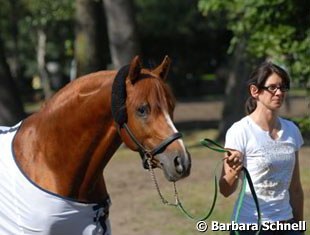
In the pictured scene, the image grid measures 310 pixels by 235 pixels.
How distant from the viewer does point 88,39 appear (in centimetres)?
1859

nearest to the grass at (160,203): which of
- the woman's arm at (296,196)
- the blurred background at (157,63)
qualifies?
the blurred background at (157,63)

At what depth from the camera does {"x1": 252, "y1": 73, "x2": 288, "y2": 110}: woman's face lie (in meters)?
4.64

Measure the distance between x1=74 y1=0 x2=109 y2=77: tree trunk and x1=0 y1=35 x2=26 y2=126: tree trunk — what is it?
5.47ft

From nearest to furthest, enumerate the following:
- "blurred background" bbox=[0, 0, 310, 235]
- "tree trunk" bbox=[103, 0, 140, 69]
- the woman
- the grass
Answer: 1. the woman
2. the grass
3. "blurred background" bbox=[0, 0, 310, 235]
4. "tree trunk" bbox=[103, 0, 140, 69]

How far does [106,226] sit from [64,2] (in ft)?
72.3

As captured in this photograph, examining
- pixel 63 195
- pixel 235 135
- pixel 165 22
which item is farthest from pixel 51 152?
pixel 165 22

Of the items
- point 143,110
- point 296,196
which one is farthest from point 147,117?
point 296,196

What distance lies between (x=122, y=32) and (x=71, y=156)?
12609 mm

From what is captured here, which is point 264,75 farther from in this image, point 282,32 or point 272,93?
point 282,32

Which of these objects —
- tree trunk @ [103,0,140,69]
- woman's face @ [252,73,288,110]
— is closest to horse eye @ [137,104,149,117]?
woman's face @ [252,73,288,110]

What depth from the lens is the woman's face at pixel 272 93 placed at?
4.64 m

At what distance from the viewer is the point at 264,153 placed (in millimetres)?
4621

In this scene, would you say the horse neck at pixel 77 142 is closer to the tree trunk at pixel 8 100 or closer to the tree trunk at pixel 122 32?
the tree trunk at pixel 122 32

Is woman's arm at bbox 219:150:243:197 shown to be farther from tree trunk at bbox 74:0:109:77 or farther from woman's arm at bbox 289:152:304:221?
tree trunk at bbox 74:0:109:77
